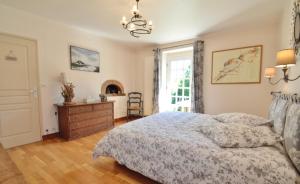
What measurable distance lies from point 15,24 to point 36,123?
1937mm

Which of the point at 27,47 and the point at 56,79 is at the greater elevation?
the point at 27,47

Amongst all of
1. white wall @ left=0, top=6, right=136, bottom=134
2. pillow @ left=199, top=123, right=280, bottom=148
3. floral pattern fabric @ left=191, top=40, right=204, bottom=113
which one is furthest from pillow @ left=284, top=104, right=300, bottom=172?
white wall @ left=0, top=6, right=136, bottom=134

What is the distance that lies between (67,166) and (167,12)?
303 cm

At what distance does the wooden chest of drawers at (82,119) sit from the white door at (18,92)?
0.50m

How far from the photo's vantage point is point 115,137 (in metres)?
2.04

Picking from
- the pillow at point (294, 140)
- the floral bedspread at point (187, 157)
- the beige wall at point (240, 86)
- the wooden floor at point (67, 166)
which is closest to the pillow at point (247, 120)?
the floral bedspread at point (187, 157)

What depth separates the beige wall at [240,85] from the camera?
10.3ft

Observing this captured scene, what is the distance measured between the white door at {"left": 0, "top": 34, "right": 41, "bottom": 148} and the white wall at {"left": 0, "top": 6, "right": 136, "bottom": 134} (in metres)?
0.12

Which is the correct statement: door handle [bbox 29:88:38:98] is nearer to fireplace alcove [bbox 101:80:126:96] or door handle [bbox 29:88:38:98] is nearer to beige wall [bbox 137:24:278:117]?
fireplace alcove [bbox 101:80:126:96]

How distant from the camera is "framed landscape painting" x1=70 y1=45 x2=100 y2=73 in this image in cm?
362

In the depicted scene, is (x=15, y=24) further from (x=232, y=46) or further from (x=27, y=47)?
(x=232, y=46)

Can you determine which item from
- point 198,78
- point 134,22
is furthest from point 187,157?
point 198,78

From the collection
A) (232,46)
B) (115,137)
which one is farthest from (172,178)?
(232,46)

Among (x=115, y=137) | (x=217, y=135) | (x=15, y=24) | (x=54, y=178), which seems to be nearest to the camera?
(x=217, y=135)
